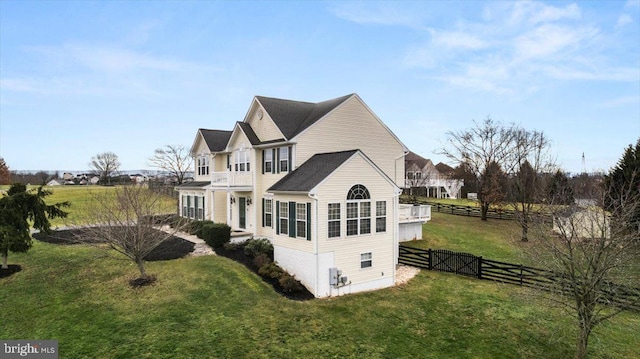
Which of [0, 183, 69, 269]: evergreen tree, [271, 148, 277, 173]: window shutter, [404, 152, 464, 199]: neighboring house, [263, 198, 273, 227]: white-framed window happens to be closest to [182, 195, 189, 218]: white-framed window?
[263, 198, 273, 227]: white-framed window

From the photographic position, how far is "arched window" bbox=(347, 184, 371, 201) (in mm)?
15950

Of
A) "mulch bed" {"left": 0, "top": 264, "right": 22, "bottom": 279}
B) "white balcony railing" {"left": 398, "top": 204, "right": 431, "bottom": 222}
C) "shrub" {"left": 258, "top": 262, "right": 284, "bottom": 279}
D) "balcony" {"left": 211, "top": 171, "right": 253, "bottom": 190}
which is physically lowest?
"shrub" {"left": 258, "top": 262, "right": 284, "bottom": 279}

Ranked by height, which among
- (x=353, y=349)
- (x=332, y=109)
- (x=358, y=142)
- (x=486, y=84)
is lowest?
(x=353, y=349)

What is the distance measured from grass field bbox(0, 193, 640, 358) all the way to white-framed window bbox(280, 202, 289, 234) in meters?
2.55

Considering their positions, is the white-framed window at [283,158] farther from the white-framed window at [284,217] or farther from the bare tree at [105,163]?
the bare tree at [105,163]

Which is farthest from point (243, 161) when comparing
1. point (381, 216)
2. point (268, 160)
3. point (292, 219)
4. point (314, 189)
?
point (381, 216)

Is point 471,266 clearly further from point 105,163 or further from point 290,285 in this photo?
point 105,163

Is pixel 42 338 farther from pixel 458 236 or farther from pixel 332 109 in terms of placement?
pixel 458 236

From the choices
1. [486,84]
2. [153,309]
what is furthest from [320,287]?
[486,84]

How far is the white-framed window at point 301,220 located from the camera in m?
15.5

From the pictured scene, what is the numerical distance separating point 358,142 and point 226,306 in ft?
40.6

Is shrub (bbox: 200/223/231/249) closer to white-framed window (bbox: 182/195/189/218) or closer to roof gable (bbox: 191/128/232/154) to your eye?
roof gable (bbox: 191/128/232/154)

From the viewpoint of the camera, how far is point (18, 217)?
15.8m

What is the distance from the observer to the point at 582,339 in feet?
34.4
